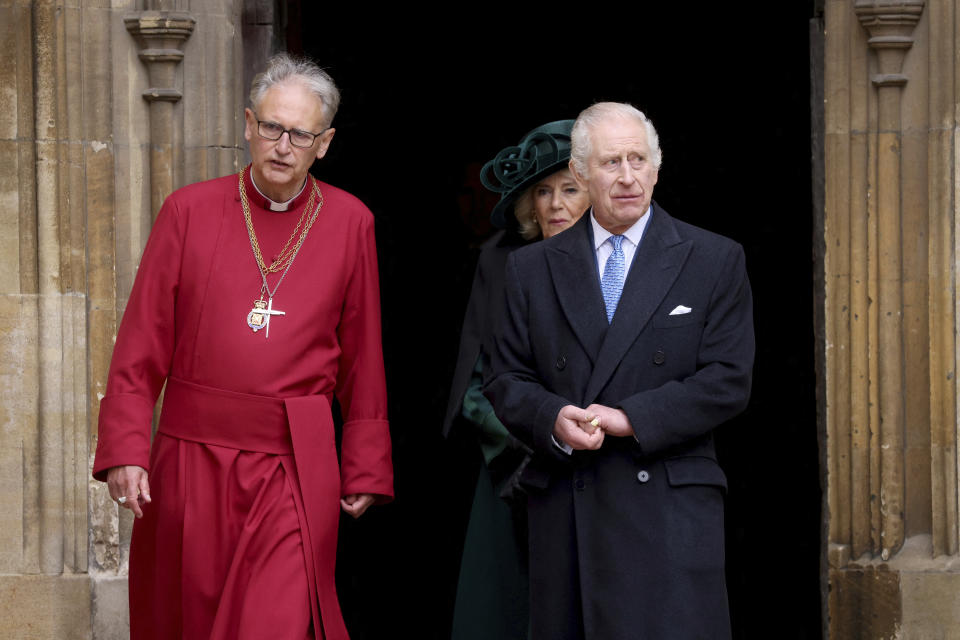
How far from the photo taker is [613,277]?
3896 mm

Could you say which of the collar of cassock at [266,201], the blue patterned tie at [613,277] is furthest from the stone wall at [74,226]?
the blue patterned tie at [613,277]

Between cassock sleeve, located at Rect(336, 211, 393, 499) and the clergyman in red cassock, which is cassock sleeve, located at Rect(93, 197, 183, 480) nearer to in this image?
the clergyman in red cassock

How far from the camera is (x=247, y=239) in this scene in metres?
4.33

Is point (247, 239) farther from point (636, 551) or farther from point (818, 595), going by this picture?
point (818, 595)

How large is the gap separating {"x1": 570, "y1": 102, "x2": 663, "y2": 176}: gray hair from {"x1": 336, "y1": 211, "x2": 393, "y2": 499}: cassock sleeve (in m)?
0.77

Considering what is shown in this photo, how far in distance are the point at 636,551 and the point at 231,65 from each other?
2552mm

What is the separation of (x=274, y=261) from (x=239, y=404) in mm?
420

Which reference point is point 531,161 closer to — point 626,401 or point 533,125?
point 626,401

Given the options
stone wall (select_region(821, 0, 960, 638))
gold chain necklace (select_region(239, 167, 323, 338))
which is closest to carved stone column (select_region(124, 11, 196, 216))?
gold chain necklace (select_region(239, 167, 323, 338))

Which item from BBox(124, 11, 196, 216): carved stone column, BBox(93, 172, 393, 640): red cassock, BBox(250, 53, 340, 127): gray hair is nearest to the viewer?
BBox(93, 172, 393, 640): red cassock

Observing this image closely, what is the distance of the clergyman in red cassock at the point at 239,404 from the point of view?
4148 millimetres

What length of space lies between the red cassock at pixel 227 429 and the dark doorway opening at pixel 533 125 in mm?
4372

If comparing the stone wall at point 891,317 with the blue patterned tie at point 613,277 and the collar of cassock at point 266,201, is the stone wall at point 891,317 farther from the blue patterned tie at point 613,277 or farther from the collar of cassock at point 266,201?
the collar of cassock at point 266,201

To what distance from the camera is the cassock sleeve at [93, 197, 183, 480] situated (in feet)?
13.8
